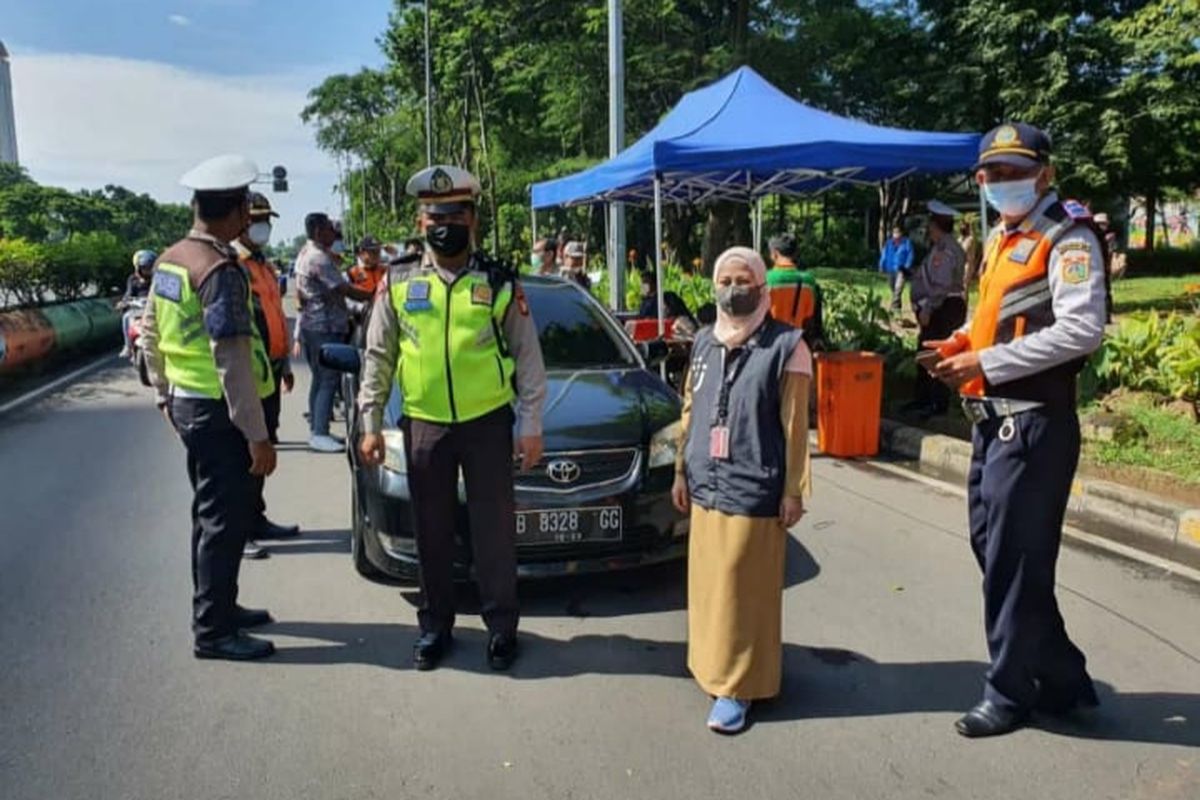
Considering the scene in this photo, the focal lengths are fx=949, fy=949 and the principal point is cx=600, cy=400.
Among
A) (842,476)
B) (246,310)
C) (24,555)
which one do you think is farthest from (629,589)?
(24,555)

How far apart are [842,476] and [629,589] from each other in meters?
2.88

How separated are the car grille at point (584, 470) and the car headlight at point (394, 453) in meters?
0.54

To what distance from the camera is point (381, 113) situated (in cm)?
5566

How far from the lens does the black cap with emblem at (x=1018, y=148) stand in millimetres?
3062

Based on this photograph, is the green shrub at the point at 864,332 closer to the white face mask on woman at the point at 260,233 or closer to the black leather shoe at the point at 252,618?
the white face mask on woman at the point at 260,233

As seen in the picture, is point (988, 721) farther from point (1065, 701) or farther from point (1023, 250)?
point (1023, 250)

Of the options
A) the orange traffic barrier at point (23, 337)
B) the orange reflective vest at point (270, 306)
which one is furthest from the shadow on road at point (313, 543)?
the orange traffic barrier at point (23, 337)

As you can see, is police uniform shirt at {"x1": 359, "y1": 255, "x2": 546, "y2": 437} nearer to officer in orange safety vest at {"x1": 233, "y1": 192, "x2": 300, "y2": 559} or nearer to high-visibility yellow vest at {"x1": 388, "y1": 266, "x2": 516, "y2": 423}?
high-visibility yellow vest at {"x1": 388, "y1": 266, "x2": 516, "y2": 423}

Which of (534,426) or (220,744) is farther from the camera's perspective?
(534,426)

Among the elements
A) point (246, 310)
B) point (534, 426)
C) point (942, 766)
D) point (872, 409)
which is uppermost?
point (246, 310)

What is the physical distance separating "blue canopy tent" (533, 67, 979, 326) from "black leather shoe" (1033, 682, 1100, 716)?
221 inches

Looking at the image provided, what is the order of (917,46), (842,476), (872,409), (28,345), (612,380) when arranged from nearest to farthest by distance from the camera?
(612,380) → (842,476) → (872,409) → (28,345) → (917,46)

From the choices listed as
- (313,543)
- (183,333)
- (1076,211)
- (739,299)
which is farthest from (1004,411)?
(313,543)

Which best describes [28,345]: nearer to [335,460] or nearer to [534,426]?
[335,460]
